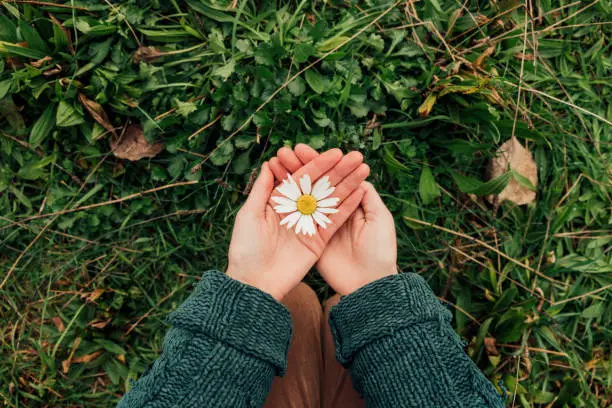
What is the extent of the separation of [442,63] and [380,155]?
0.47m

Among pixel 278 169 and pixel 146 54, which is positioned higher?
pixel 146 54

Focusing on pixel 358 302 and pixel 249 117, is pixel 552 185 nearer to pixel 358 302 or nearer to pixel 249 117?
pixel 358 302

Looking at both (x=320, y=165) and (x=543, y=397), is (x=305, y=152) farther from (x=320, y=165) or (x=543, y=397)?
(x=543, y=397)

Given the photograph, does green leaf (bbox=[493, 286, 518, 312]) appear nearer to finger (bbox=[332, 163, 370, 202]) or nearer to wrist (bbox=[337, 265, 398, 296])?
wrist (bbox=[337, 265, 398, 296])

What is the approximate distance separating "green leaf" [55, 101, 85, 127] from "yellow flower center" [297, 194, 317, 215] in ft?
3.24

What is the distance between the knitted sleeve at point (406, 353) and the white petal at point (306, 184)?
45cm

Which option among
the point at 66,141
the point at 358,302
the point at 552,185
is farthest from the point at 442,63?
the point at 66,141

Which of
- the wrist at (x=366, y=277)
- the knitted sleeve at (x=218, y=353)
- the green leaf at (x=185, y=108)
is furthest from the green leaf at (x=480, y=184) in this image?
the green leaf at (x=185, y=108)

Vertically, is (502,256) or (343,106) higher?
(343,106)

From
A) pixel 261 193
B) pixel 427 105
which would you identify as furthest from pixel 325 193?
pixel 427 105

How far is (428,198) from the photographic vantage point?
208cm

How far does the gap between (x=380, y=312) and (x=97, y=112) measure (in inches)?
55.6

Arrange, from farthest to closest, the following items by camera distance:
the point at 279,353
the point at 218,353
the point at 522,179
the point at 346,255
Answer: the point at 522,179
the point at 346,255
the point at 279,353
the point at 218,353

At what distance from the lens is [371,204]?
1.84 metres
